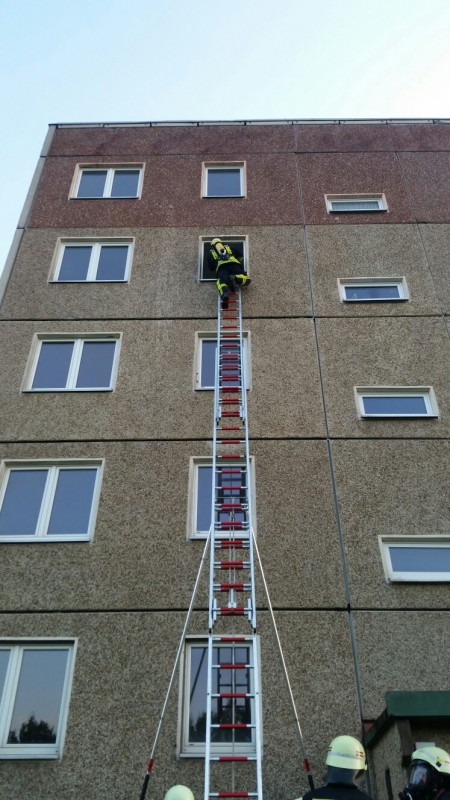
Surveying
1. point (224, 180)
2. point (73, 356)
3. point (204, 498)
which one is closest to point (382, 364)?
point (204, 498)

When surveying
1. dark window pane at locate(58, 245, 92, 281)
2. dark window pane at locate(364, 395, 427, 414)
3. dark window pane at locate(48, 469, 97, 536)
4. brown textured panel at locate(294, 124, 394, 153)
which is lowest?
dark window pane at locate(48, 469, 97, 536)

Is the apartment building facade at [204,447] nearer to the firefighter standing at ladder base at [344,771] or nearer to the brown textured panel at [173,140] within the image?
the brown textured panel at [173,140]

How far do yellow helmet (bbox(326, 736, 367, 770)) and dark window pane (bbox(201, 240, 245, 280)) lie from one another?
826 cm

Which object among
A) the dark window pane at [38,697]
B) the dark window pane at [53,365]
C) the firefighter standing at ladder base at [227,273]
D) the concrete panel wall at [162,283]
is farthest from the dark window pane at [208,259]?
the dark window pane at [38,697]

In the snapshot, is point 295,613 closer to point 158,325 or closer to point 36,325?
A: point 158,325

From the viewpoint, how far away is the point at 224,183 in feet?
45.3

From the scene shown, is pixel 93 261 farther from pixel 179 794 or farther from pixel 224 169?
pixel 179 794

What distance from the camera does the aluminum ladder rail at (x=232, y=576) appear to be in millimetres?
6531

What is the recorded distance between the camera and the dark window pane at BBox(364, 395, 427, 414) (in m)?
9.89

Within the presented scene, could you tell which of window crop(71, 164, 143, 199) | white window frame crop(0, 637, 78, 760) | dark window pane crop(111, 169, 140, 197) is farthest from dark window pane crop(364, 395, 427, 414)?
dark window pane crop(111, 169, 140, 197)

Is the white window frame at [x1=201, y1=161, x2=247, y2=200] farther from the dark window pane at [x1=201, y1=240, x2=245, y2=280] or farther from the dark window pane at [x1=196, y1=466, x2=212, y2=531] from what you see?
the dark window pane at [x1=196, y1=466, x2=212, y2=531]

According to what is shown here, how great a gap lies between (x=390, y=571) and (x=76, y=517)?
3916mm

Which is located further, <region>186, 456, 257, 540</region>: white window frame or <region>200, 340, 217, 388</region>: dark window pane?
<region>200, 340, 217, 388</region>: dark window pane

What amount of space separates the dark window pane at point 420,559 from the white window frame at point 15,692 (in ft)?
12.6
